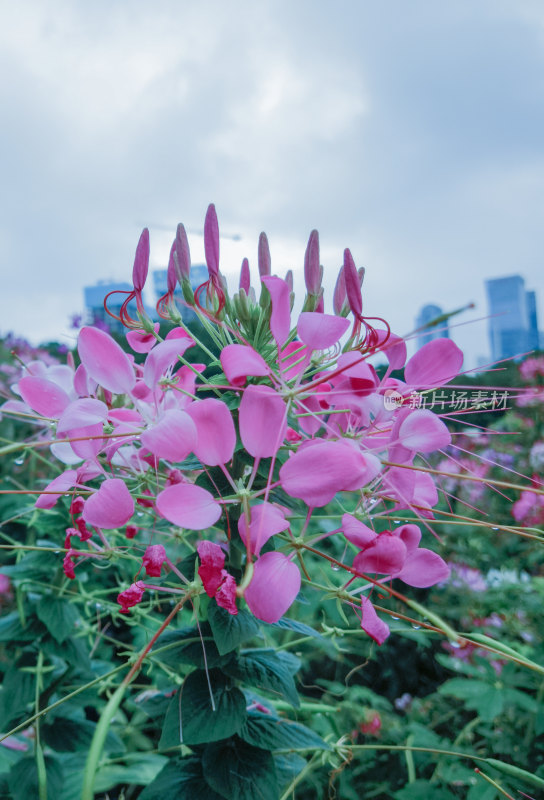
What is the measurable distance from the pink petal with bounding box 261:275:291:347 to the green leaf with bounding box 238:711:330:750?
520 mm

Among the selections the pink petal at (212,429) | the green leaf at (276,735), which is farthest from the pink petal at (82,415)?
the green leaf at (276,735)

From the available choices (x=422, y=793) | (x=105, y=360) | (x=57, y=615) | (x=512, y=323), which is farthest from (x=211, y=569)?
(x=512, y=323)

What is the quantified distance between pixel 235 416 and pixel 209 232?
0.23 metres

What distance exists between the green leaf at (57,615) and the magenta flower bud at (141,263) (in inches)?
31.5

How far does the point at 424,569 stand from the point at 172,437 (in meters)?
0.31

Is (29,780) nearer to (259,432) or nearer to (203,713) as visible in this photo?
(203,713)

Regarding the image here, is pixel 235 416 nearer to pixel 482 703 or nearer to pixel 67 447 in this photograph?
pixel 67 447

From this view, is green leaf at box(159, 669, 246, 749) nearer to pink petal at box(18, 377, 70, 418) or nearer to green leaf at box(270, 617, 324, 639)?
green leaf at box(270, 617, 324, 639)

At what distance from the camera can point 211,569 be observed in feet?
1.74

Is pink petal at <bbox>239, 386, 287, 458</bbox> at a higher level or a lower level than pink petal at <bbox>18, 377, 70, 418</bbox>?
lower

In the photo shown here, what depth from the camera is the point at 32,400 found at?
2.09ft

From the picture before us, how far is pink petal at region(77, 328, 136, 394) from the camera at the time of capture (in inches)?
22.7

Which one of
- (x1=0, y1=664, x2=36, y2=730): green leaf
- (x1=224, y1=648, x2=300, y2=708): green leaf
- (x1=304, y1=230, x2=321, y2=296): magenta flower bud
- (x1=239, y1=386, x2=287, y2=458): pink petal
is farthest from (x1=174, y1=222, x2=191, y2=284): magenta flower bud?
(x1=0, y1=664, x2=36, y2=730): green leaf

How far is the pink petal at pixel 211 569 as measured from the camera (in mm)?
526
